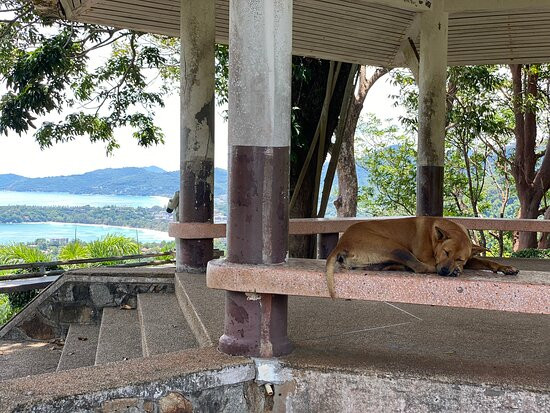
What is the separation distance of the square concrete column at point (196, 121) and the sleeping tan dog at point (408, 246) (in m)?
3.27

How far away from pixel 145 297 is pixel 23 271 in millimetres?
A: 7193

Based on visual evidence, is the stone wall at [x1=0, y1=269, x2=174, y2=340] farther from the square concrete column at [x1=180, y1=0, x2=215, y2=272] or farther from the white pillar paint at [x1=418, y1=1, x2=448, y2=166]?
the white pillar paint at [x1=418, y1=1, x2=448, y2=166]

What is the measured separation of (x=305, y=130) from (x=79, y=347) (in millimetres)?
5452

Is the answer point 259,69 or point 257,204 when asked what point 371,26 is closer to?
point 259,69

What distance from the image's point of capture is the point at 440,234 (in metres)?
4.67

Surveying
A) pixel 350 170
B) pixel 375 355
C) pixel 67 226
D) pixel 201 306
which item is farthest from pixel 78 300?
pixel 67 226

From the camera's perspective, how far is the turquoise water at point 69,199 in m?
26.4

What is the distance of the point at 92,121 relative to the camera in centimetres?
1550

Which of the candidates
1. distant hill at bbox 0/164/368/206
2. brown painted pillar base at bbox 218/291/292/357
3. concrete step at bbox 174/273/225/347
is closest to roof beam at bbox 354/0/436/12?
concrete step at bbox 174/273/225/347

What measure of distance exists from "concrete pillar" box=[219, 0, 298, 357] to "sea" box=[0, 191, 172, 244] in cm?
604

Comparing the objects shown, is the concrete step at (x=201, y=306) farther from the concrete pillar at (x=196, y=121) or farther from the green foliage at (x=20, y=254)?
the green foliage at (x=20, y=254)

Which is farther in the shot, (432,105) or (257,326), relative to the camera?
(432,105)

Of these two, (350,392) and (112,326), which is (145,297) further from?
(350,392)

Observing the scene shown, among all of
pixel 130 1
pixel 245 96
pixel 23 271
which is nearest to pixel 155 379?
pixel 245 96
